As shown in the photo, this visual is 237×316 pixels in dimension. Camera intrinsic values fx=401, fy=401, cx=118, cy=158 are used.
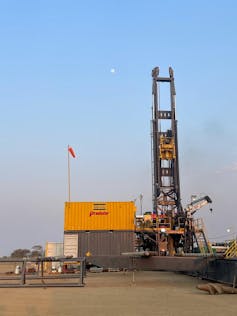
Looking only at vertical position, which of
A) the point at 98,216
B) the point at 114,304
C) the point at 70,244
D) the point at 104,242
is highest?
the point at 98,216

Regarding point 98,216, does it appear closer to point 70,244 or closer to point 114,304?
point 70,244

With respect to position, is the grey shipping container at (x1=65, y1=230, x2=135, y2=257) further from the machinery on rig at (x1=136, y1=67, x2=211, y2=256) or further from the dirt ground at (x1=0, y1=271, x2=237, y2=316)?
the dirt ground at (x1=0, y1=271, x2=237, y2=316)

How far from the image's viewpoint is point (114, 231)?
3309 centimetres

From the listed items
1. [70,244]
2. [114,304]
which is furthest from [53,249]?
[114,304]

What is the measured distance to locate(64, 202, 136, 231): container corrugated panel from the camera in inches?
1305

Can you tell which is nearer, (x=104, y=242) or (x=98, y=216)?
(x=104, y=242)

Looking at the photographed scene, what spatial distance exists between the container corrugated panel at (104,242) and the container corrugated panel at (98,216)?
19.5 inches

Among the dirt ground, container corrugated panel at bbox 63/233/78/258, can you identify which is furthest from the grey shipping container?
the dirt ground


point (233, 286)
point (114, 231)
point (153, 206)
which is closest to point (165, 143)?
point (153, 206)

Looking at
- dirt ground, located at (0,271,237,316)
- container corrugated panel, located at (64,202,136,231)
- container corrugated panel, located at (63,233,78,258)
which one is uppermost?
container corrugated panel, located at (64,202,136,231)

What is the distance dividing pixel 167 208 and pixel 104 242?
10.3m

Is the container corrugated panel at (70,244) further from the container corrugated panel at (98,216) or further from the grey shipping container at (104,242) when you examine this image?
the container corrugated panel at (98,216)

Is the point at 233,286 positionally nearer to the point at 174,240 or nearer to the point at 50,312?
the point at 50,312

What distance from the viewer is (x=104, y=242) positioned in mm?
32719
